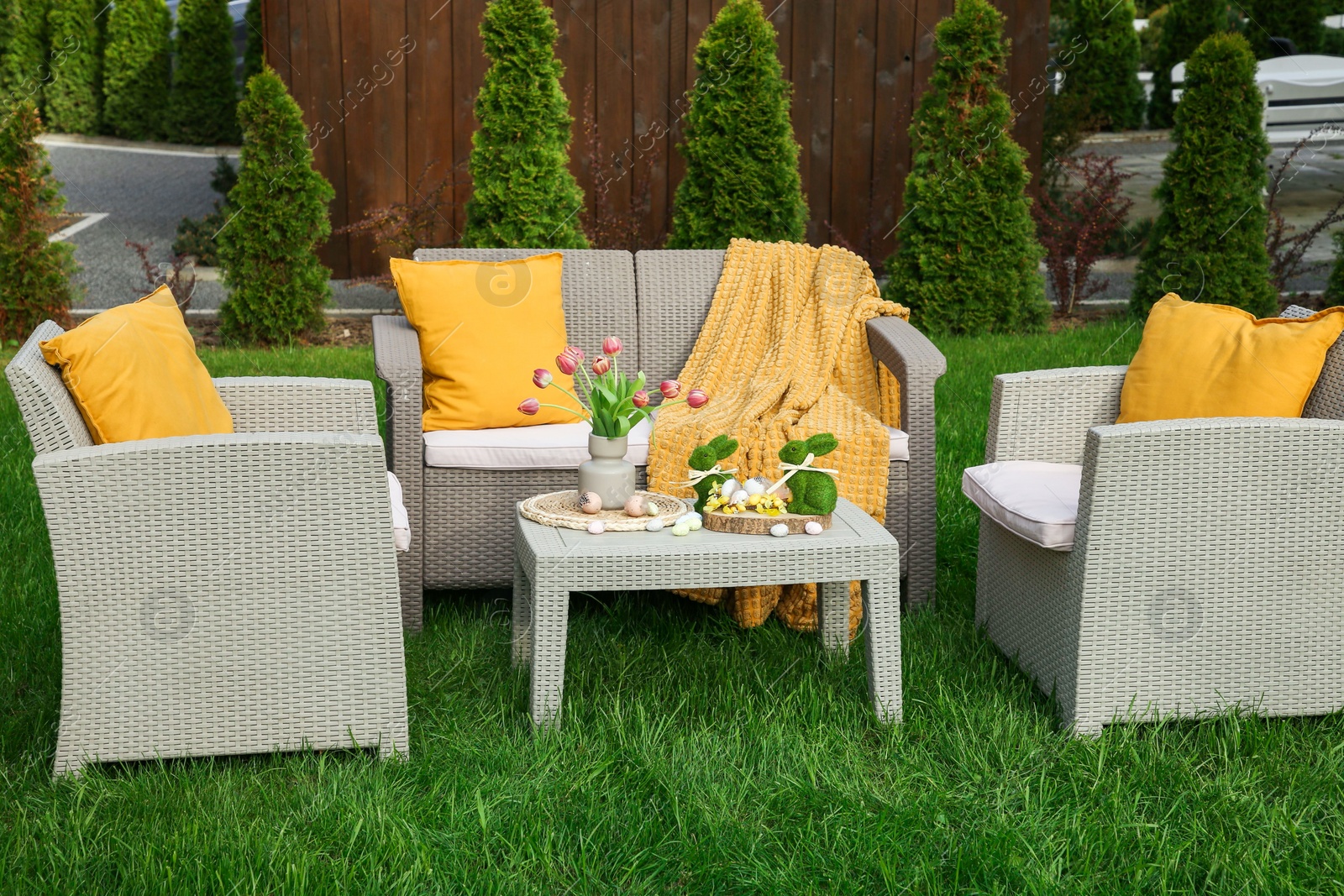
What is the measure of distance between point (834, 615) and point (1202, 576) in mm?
851

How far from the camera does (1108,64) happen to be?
1274 centimetres

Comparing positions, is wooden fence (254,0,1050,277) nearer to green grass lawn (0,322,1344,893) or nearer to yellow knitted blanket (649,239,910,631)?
yellow knitted blanket (649,239,910,631)

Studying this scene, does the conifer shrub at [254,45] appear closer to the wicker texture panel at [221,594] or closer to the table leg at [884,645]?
the wicker texture panel at [221,594]

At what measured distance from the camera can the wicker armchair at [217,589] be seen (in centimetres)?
230

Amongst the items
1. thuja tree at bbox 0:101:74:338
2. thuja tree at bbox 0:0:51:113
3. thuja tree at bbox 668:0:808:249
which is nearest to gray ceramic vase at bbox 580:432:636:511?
thuja tree at bbox 668:0:808:249

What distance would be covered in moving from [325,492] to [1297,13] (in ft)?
44.1

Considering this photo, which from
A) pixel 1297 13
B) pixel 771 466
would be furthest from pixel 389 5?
pixel 1297 13

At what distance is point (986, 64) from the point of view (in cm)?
636

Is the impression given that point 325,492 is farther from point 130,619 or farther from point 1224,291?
point 1224,291

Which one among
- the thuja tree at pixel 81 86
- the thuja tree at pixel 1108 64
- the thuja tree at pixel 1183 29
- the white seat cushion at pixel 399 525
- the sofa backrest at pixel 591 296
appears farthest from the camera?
the thuja tree at pixel 81 86

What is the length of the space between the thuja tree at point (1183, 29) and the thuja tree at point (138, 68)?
384 inches

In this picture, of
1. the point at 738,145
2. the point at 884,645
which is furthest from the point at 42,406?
the point at 738,145

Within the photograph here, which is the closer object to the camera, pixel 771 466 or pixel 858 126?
pixel 771 466

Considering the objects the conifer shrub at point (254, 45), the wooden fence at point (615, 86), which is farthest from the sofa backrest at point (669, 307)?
the conifer shrub at point (254, 45)
